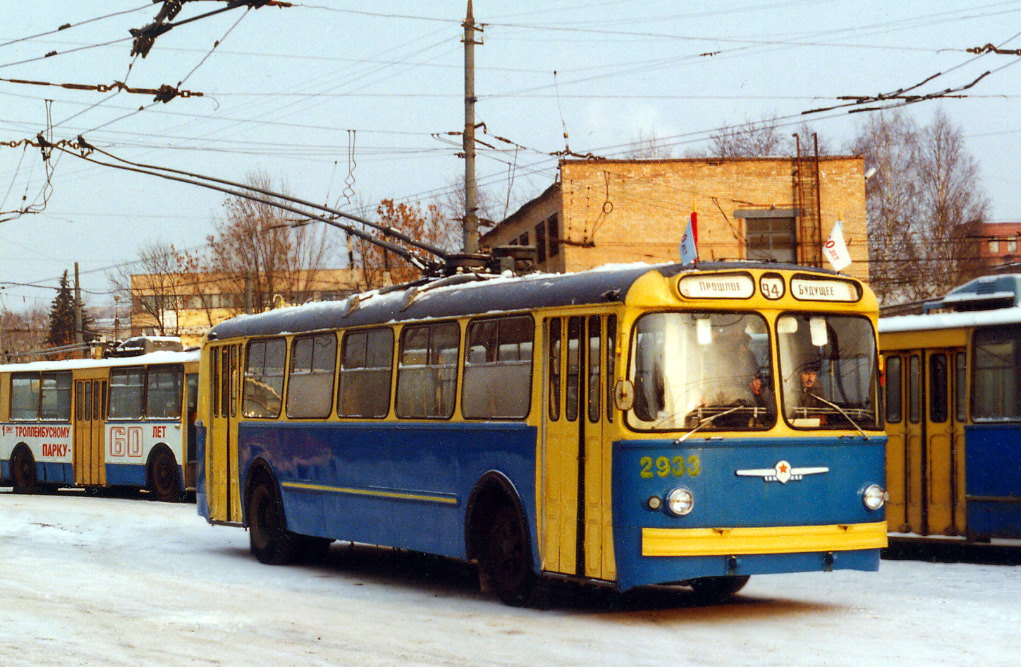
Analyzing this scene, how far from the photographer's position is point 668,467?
34.2 feet

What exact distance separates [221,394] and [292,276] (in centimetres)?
3857

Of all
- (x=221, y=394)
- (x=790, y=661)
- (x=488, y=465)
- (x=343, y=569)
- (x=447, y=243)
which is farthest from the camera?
(x=447, y=243)

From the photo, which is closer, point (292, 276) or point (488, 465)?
point (488, 465)

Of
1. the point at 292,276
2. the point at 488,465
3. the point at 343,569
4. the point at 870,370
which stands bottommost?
the point at 343,569

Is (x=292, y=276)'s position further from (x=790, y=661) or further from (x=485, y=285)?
(x=790, y=661)

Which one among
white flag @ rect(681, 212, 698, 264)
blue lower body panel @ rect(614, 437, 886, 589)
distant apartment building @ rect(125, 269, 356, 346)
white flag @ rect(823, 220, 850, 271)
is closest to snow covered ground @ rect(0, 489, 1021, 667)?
blue lower body panel @ rect(614, 437, 886, 589)

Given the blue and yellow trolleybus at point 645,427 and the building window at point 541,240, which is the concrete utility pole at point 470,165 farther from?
the building window at point 541,240

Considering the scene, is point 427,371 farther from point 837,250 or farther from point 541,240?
point 541,240

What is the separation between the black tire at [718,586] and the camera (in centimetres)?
1229

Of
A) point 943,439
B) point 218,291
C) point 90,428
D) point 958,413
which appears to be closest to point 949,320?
point 958,413

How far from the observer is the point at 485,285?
1271cm

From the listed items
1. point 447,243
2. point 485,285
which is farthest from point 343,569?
point 447,243

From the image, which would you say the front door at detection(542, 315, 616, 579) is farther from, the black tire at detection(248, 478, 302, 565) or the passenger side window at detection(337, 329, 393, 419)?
the black tire at detection(248, 478, 302, 565)

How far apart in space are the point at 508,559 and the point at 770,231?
31.3m
